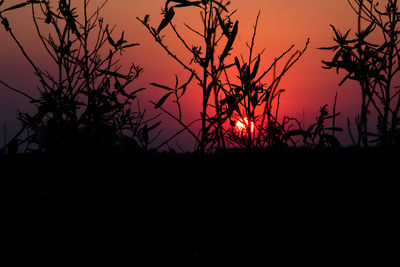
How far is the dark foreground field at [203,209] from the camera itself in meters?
1.56

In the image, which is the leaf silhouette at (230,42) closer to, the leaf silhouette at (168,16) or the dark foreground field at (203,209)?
the leaf silhouette at (168,16)

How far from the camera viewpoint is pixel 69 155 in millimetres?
2555

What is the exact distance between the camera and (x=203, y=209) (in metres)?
1.93

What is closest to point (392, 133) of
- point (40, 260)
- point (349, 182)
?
point (349, 182)

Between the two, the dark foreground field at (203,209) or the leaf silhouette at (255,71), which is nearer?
the dark foreground field at (203,209)

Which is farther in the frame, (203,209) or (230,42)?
(230,42)

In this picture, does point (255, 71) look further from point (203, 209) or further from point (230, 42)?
point (203, 209)

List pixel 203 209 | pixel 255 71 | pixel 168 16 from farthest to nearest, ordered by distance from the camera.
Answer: pixel 255 71
pixel 168 16
pixel 203 209

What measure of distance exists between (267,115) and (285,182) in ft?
1.89

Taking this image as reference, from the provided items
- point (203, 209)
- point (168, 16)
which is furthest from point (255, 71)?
point (203, 209)

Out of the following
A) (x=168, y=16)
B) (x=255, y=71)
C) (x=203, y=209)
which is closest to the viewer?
(x=203, y=209)

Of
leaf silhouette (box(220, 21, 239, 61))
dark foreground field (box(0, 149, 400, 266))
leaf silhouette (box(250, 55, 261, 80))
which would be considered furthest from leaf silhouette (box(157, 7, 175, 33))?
dark foreground field (box(0, 149, 400, 266))

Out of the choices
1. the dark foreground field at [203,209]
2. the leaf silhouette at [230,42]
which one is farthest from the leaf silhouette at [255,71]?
the dark foreground field at [203,209]

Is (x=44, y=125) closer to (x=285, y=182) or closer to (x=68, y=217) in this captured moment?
(x=68, y=217)
